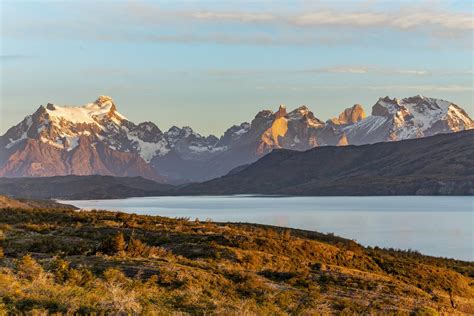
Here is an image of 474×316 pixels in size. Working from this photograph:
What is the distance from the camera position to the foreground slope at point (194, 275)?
23.6 metres

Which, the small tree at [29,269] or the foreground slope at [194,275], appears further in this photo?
the small tree at [29,269]

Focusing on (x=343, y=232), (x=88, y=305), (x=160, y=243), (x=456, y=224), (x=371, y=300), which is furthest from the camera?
(x=456, y=224)

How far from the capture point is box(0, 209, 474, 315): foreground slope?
77.6 ft

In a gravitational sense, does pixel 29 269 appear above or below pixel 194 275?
above

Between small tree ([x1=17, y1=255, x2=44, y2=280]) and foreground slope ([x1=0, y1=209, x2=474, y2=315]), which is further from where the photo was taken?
small tree ([x1=17, y1=255, x2=44, y2=280])

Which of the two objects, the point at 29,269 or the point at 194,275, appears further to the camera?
the point at 194,275

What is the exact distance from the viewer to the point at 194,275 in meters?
30.0

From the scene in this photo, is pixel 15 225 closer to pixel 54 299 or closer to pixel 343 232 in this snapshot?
pixel 54 299

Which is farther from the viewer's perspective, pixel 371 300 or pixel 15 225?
pixel 15 225

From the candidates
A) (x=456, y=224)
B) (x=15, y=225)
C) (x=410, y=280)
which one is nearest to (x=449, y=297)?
(x=410, y=280)

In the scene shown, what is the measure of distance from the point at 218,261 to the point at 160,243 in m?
6.49

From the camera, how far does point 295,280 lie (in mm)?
32812

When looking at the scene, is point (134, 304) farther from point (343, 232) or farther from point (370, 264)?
point (343, 232)

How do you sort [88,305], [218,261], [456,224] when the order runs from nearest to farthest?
1. [88,305]
2. [218,261]
3. [456,224]
